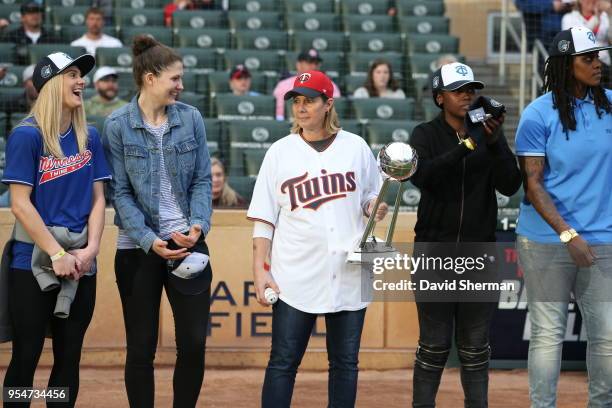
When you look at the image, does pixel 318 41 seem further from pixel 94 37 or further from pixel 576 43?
pixel 576 43

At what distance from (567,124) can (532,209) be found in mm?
449

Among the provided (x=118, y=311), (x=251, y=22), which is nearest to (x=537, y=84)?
(x=251, y=22)

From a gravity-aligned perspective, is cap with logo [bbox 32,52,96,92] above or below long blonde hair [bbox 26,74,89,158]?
above

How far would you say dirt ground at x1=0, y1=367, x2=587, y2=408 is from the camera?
21.1ft

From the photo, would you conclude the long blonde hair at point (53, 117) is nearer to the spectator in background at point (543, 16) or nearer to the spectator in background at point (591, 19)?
the spectator in background at point (543, 16)

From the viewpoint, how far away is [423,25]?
1256 centimetres

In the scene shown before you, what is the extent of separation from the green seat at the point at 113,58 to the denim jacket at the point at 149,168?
600 centimetres

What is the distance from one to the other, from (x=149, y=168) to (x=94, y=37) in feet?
21.9

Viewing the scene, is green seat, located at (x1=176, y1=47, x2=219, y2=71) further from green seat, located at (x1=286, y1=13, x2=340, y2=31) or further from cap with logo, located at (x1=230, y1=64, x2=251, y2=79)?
green seat, located at (x1=286, y1=13, x2=340, y2=31)

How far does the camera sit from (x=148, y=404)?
16.0 ft

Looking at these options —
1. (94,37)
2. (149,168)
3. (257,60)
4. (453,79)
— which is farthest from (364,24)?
(149,168)

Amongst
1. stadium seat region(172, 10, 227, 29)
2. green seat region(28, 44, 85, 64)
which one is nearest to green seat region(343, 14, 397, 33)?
stadium seat region(172, 10, 227, 29)

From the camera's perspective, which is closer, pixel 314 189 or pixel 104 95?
pixel 314 189

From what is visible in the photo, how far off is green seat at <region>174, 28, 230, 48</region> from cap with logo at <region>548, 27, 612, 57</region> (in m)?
7.25
